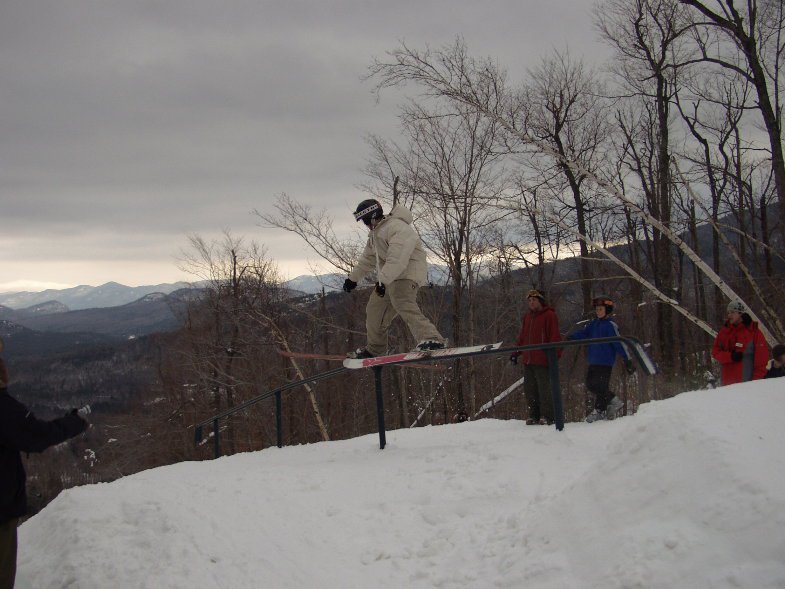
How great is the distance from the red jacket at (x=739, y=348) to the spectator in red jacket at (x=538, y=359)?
1.94 metres

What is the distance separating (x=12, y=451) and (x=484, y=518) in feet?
10.1

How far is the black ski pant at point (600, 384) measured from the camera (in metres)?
6.18

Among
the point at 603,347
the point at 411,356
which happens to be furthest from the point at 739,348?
the point at 411,356

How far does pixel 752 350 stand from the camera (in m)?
6.30

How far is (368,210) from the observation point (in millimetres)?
6855

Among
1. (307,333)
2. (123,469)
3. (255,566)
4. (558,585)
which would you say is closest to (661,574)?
(558,585)

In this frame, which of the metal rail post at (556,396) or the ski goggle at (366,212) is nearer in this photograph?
the metal rail post at (556,396)

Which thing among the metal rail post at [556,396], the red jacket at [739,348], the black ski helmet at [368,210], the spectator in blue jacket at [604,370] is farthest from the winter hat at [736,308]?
the black ski helmet at [368,210]

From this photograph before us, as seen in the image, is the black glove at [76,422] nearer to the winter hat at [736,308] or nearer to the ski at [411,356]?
the ski at [411,356]

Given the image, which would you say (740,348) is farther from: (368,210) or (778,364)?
(368,210)

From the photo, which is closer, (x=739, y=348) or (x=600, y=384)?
(x=600, y=384)

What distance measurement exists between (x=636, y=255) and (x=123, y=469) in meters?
29.5

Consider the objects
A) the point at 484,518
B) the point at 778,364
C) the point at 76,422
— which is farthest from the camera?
the point at 778,364

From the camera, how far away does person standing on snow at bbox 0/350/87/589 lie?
3.29m
